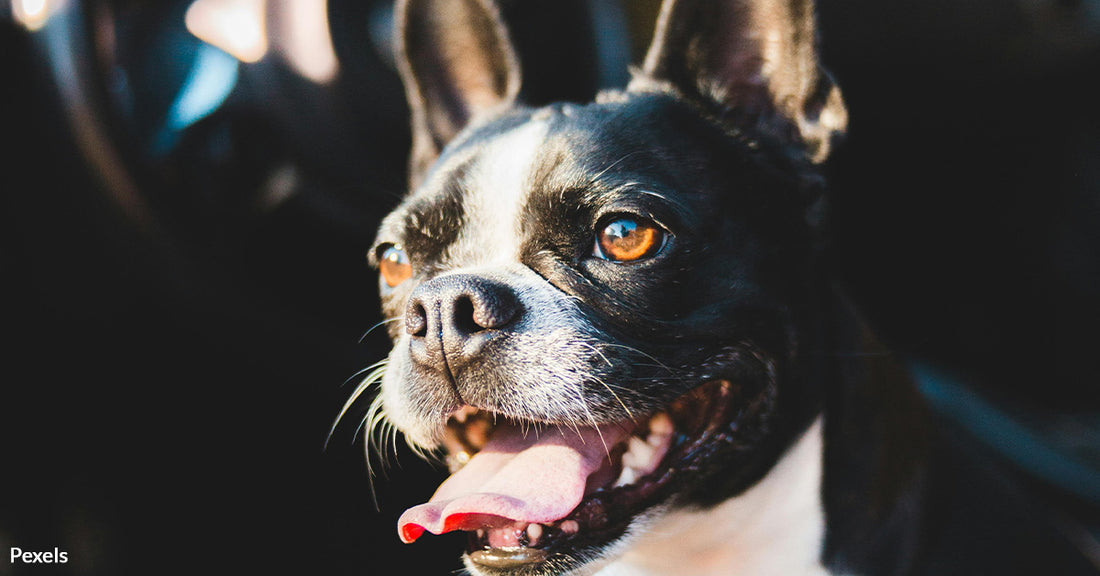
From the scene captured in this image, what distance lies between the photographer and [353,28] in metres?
1.82

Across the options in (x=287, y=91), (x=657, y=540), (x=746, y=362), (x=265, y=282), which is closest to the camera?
(x=746, y=362)

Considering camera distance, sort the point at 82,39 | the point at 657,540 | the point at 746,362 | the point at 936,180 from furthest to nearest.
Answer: the point at 936,180, the point at 82,39, the point at 657,540, the point at 746,362

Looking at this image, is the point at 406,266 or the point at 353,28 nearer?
the point at 406,266

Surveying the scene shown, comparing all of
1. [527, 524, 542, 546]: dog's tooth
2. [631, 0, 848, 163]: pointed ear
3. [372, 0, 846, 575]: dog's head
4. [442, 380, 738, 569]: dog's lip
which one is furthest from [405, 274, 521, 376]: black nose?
[631, 0, 848, 163]: pointed ear

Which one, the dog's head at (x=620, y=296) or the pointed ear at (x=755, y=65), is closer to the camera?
the dog's head at (x=620, y=296)

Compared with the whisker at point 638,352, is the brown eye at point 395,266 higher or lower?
higher

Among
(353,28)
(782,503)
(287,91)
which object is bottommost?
(782,503)

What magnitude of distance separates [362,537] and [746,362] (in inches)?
45.5

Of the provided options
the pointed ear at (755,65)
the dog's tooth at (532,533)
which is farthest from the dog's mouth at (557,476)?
the pointed ear at (755,65)

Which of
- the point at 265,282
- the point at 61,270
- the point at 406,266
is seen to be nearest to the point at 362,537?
the point at 265,282

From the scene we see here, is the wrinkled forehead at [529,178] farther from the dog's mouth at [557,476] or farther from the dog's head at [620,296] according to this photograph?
the dog's mouth at [557,476]

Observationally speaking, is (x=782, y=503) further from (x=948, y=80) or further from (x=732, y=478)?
(x=948, y=80)

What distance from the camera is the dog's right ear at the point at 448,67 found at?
1695 mm

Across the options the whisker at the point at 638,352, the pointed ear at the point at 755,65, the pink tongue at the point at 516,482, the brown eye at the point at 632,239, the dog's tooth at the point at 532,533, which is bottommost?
the dog's tooth at the point at 532,533
